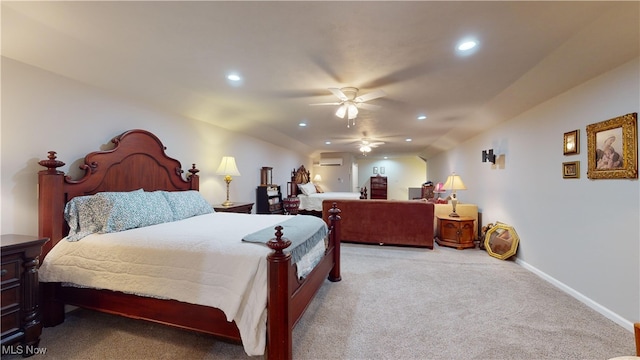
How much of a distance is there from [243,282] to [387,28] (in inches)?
79.5

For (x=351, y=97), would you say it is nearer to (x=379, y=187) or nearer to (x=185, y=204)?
(x=185, y=204)

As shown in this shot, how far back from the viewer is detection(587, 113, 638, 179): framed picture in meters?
2.04

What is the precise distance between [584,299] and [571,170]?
129cm

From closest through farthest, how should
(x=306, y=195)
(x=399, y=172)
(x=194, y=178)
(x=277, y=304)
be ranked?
1. (x=277, y=304)
2. (x=194, y=178)
3. (x=306, y=195)
4. (x=399, y=172)

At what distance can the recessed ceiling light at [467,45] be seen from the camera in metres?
2.03

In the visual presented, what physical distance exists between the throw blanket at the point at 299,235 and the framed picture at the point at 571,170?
2672mm

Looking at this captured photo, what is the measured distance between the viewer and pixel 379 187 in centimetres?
1231

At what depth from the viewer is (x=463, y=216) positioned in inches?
185

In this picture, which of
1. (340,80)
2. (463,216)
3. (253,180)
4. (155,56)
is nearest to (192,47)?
(155,56)

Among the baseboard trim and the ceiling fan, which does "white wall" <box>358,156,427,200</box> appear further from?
the ceiling fan

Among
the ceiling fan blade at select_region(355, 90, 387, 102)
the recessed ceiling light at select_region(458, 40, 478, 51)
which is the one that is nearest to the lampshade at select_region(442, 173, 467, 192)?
the ceiling fan blade at select_region(355, 90, 387, 102)

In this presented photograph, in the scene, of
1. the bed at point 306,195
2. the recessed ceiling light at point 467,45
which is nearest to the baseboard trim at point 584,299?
the recessed ceiling light at point 467,45

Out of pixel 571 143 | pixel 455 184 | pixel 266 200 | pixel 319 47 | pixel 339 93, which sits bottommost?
pixel 266 200

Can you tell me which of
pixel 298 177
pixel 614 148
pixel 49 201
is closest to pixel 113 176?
pixel 49 201
